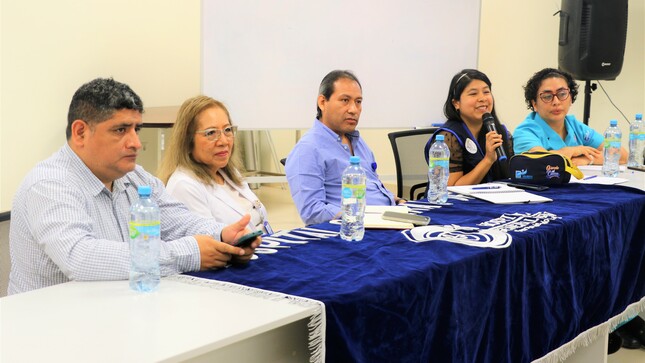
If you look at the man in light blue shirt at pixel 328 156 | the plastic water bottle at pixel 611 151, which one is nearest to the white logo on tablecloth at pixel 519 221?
the man in light blue shirt at pixel 328 156

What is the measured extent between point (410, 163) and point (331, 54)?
1545mm

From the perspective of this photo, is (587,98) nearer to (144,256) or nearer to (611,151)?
(611,151)

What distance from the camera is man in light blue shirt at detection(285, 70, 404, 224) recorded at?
2.83 m

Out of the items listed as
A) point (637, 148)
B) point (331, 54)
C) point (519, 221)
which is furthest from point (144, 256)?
point (331, 54)

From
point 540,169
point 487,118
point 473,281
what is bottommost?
point 473,281

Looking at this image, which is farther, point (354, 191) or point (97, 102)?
point (354, 191)

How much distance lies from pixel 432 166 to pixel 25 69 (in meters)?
2.97

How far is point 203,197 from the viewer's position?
2367 mm

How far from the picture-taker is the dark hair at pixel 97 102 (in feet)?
5.83

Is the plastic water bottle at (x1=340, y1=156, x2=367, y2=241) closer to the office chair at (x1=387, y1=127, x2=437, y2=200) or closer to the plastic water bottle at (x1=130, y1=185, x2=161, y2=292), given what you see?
the plastic water bottle at (x1=130, y1=185, x2=161, y2=292)

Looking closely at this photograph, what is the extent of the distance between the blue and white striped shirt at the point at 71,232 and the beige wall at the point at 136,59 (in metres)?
3.06

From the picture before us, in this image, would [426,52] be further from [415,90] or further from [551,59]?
[551,59]

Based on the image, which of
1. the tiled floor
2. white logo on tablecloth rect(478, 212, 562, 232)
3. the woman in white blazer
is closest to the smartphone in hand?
the woman in white blazer

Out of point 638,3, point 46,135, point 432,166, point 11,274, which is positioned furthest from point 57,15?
point 638,3
